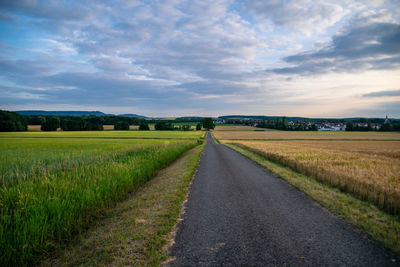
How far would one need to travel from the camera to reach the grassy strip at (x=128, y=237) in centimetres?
385

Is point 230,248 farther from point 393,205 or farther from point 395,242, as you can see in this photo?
point 393,205

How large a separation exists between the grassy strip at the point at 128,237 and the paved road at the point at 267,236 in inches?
17.1

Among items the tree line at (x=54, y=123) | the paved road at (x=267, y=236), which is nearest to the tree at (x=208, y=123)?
the tree line at (x=54, y=123)

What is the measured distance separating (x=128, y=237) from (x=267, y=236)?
10.5 ft

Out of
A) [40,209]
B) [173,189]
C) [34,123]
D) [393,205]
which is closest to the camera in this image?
[40,209]

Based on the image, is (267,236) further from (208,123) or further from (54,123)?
(208,123)

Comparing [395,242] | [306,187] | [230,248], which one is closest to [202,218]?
[230,248]

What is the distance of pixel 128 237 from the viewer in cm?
463

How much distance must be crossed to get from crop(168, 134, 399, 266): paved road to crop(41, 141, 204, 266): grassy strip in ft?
1.42

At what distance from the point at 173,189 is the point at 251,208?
11.3 ft

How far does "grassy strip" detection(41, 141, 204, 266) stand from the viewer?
152 inches

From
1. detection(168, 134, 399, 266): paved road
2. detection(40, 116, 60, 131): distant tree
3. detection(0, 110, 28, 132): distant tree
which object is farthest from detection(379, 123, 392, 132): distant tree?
detection(0, 110, 28, 132): distant tree

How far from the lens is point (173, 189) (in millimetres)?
8484

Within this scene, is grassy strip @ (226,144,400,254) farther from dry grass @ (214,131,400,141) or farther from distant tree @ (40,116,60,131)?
distant tree @ (40,116,60,131)
